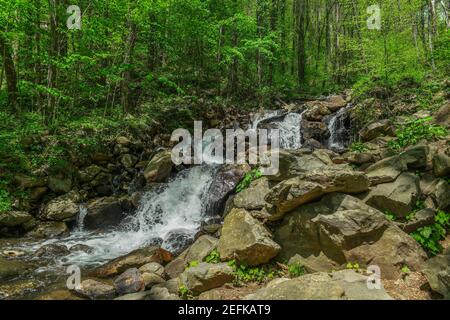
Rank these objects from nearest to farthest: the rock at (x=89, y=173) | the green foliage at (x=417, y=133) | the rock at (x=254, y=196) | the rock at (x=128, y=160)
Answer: the rock at (x=254, y=196) → the green foliage at (x=417, y=133) → the rock at (x=89, y=173) → the rock at (x=128, y=160)

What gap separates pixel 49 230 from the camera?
8914 mm

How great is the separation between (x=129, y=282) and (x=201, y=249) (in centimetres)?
148

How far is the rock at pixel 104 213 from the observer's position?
9555 millimetres

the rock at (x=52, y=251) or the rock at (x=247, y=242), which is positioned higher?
the rock at (x=247, y=242)

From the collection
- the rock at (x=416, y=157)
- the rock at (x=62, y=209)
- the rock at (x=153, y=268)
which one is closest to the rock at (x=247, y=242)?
the rock at (x=153, y=268)

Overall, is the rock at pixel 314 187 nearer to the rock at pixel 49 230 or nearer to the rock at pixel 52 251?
the rock at pixel 52 251

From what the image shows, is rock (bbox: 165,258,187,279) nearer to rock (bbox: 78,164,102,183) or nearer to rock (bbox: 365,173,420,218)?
rock (bbox: 365,173,420,218)

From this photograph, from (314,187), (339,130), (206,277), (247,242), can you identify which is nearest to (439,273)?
A: (314,187)

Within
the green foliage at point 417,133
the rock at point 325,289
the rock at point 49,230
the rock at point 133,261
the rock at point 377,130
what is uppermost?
the rock at point 377,130

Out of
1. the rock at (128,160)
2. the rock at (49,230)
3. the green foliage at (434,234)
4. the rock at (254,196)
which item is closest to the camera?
the green foliage at (434,234)

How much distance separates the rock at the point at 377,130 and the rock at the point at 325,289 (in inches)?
270

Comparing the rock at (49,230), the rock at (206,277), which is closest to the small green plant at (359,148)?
the rock at (206,277)

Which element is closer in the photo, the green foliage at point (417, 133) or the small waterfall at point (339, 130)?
the green foliage at point (417, 133)

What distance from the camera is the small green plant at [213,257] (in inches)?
221
